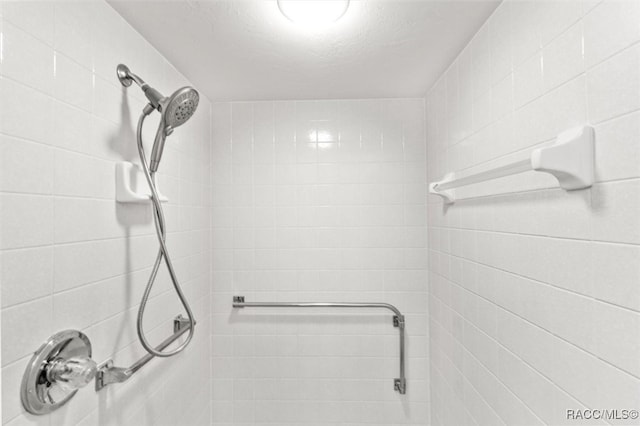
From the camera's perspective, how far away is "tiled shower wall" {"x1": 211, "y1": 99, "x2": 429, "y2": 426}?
170 cm

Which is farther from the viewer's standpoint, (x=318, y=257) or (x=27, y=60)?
(x=318, y=257)

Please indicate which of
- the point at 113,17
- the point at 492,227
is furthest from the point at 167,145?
the point at 492,227

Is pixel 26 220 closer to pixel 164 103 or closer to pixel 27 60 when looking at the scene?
pixel 27 60

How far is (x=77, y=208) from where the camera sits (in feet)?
2.65

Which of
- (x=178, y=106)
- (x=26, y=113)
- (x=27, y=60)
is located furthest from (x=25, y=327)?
(x=178, y=106)

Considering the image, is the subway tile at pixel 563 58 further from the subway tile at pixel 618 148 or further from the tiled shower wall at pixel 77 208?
the tiled shower wall at pixel 77 208

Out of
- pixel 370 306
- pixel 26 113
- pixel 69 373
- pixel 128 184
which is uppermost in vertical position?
pixel 26 113

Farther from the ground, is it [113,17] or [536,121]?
[113,17]

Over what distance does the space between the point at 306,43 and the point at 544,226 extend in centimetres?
99

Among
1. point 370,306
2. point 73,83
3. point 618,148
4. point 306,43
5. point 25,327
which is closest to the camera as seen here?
point 618,148

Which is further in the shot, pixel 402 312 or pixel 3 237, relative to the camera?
pixel 402 312

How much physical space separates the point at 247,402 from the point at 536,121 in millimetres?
1864

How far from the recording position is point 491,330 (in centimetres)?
102

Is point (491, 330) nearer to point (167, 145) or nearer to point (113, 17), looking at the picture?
point (167, 145)
